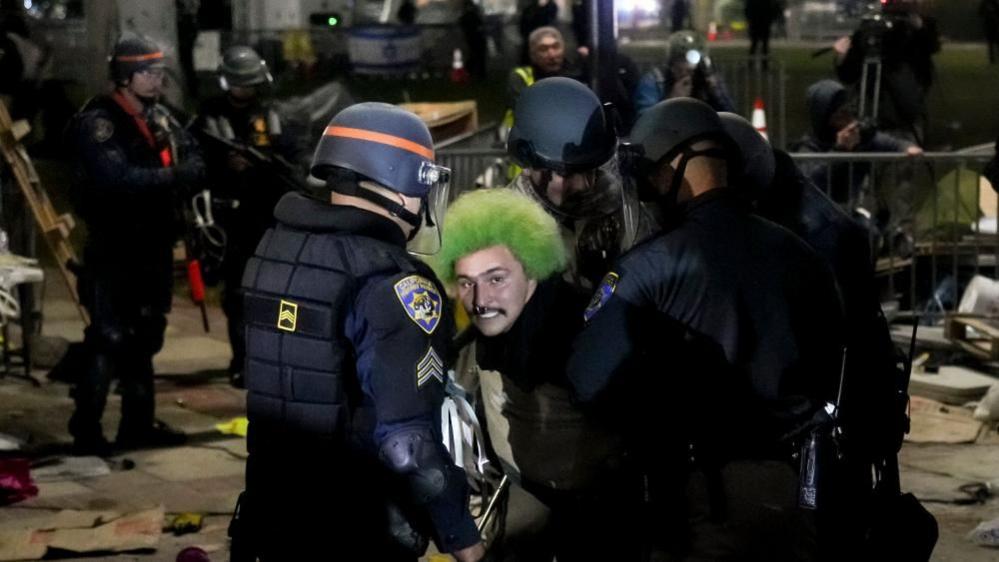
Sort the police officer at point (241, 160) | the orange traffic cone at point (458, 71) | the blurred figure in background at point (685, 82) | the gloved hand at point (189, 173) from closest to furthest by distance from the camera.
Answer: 1. the gloved hand at point (189, 173)
2. the police officer at point (241, 160)
3. the blurred figure in background at point (685, 82)
4. the orange traffic cone at point (458, 71)

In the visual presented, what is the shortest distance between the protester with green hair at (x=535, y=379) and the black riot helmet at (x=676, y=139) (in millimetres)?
355

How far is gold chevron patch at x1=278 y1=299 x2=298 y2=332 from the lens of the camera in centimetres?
404

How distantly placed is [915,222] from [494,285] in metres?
6.60

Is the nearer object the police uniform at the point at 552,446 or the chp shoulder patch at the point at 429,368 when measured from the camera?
the chp shoulder patch at the point at 429,368

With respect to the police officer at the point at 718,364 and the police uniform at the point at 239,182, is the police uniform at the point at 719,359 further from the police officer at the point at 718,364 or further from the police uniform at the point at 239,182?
the police uniform at the point at 239,182

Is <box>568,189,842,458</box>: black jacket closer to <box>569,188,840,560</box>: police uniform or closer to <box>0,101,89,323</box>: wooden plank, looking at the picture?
<box>569,188,840,560</box>: police uniform

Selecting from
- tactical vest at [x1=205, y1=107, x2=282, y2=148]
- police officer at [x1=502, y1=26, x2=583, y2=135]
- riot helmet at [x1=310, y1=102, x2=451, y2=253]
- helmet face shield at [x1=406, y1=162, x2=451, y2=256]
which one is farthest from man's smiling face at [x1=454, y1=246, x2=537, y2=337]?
police officer at [x1=502, y1=26, x2=583, y2=135]

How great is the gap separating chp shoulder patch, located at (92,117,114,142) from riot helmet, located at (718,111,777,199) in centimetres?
407

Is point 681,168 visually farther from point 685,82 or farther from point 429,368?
point 685,82

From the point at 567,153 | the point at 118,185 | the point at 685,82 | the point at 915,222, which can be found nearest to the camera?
the point at 567,153

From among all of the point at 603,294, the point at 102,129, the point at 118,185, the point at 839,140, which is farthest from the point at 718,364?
the point at 839,140

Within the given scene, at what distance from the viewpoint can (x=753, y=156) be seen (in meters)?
4.90

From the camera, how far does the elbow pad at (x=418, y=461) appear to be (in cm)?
393

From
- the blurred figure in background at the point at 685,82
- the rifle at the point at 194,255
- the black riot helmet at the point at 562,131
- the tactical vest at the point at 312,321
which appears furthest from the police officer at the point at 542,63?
the tactical vest at the point at 312,321
